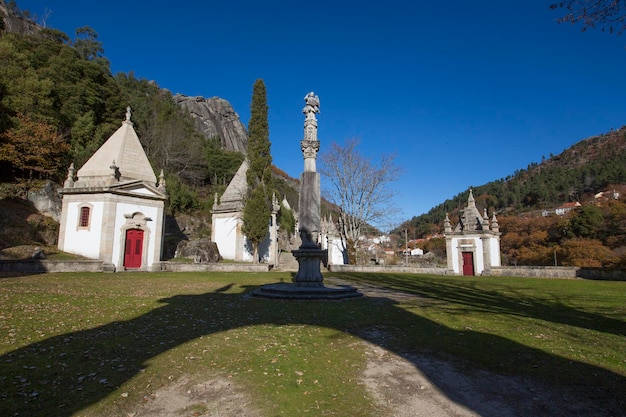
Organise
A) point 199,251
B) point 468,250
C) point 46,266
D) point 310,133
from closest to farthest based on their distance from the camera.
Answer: point 310,133
point 46,266
point 199,251
point 468,250

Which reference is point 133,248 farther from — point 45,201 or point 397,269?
point 397,269

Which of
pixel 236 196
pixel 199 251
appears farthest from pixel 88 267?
pixel 236 196

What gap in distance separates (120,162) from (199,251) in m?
9.41

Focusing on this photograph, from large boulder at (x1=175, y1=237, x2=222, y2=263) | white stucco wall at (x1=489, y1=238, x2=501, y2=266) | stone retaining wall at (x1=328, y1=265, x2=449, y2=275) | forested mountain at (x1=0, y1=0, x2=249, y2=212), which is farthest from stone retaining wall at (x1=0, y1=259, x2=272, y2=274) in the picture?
white stucco wall at (x1=489, y1=238, x2=501, y2=266)

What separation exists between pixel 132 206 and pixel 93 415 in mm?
23595

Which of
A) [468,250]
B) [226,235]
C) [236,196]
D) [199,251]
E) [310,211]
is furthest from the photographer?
[236,196]

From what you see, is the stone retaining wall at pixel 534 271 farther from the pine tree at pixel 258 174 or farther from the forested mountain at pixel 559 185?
the forested mountain at pixel 559 185

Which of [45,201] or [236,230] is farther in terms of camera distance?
[236,230]

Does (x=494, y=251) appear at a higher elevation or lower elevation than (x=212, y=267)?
higher

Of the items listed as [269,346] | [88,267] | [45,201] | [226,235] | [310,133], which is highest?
[310,133]

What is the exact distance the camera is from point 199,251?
98.8 ft

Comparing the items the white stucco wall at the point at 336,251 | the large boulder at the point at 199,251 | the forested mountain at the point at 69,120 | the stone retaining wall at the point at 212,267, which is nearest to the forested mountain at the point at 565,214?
the white stucco wall at the point at 336,251

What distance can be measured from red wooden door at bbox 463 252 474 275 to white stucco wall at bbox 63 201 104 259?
28.4 m

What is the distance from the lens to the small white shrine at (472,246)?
97.3ft
